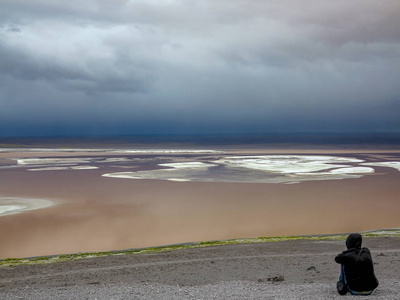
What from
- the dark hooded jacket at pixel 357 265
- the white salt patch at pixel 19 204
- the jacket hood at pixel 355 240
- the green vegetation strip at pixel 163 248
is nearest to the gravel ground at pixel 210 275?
the dark hooded jacket at pixel 357 265

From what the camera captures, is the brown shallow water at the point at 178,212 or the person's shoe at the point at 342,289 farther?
the brown shallow water at the point at 178,212

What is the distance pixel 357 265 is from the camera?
10.9 metres

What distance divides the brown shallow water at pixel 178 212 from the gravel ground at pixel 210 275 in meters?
4.73

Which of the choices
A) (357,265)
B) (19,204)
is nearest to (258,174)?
(19,204)

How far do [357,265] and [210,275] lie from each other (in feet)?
15.4

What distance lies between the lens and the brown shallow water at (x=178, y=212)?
22.6 m

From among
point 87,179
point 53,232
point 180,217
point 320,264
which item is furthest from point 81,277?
point 87,179

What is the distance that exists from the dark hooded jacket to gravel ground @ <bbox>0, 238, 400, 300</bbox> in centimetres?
33

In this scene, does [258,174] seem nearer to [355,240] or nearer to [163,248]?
[163,248]

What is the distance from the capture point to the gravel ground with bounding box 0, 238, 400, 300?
11891mm

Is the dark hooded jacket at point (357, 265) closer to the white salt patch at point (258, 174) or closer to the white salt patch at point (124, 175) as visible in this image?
the white salt patch at point (258, 174)

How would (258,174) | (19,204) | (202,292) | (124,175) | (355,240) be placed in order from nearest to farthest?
1. (355,240)
2. (202,292)
3. (19,204)
4. (258,174)
5. (124,175)

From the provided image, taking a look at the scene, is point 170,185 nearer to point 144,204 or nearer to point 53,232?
point 144,204

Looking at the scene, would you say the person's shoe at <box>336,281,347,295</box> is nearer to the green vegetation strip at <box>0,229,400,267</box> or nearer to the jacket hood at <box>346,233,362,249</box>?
the jacket hood at <box>346,233,362,249</box>
